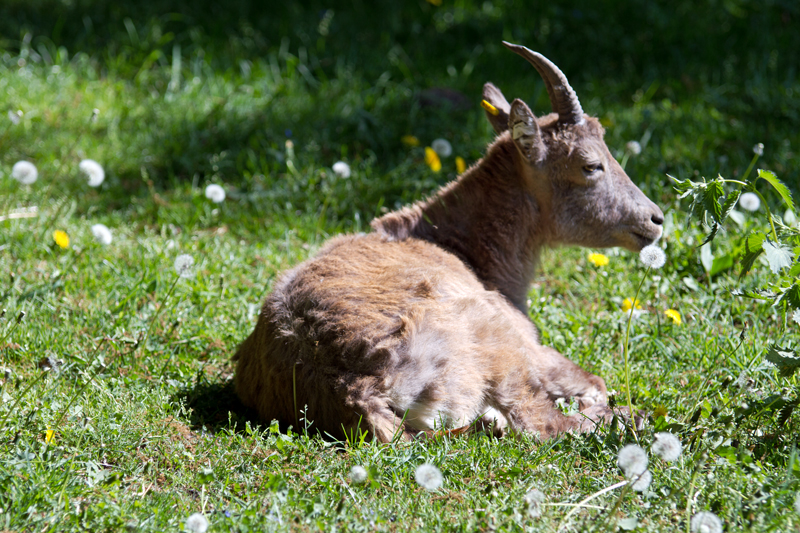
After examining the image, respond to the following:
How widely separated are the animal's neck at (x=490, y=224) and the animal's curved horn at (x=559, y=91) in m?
0.36

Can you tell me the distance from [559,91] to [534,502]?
237 centimetres

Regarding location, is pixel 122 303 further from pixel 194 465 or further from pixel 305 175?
pixel 305 175

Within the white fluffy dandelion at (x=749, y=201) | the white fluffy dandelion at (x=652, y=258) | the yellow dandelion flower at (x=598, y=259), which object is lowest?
the yellow dandelion flower at (x=598, y=259)

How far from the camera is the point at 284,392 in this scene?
135 inches

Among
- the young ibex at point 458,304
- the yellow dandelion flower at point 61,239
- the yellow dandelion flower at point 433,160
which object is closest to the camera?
the young ibex at point 458,304

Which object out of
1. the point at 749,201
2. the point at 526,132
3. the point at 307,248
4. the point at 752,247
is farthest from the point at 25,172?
the point at 749,201

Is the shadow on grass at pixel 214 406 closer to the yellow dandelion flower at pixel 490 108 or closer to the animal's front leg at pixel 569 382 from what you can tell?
the animal's front leg at pixel 569 382

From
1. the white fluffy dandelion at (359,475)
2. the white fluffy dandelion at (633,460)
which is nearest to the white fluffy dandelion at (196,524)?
the white fluffy dandelion at (359,475)

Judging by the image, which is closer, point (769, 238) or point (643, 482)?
point (643, 482)

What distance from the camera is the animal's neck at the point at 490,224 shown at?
4.29 meters

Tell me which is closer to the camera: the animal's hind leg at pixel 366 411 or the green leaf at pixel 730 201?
the green leaf at pixel 730 201

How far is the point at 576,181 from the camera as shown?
4.33m

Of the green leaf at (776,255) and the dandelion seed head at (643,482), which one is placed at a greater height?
the green leaf at (776,255)

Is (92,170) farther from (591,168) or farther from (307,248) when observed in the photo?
(591,168)
